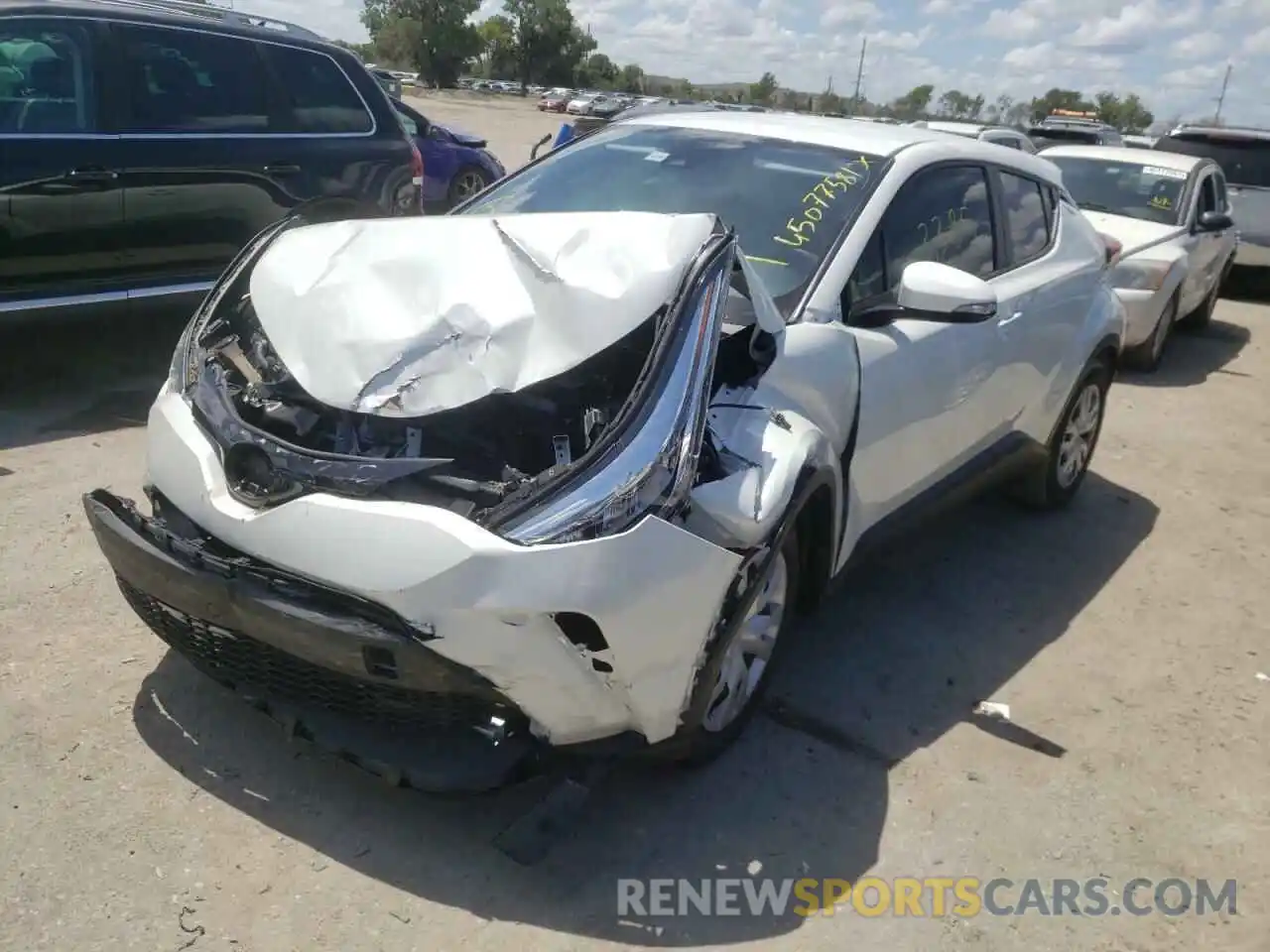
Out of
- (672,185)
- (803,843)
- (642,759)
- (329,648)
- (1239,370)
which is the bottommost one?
(1239,370)

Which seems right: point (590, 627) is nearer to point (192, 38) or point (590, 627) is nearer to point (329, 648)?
point (329, 648)

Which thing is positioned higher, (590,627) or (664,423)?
(664,423)

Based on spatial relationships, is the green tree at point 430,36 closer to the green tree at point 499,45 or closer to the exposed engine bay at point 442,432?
the green tree at point 499,45

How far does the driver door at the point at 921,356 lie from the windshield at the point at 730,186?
0.56ft

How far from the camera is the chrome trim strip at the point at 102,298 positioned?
5.39m

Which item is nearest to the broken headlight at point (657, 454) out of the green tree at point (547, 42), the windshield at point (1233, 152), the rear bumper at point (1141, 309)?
the rear bumper at point (1141, 309)

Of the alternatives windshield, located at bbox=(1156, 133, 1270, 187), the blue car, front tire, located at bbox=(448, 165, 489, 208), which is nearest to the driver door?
the blue car

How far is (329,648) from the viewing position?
99.8 inches

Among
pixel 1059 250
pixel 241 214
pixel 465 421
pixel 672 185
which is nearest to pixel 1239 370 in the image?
pixel 1059 250

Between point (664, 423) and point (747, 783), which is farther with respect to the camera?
point (747, 783)

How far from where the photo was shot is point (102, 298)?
18.7 feet

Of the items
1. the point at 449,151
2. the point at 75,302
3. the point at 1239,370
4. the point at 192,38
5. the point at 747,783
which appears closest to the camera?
the point at 747,783

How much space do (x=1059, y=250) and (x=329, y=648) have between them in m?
3.84

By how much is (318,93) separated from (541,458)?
4.72 metres
